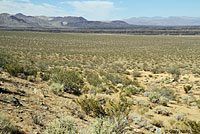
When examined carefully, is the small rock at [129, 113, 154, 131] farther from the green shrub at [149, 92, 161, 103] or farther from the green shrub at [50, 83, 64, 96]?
the green shrub at [50, 83, 64, 96]

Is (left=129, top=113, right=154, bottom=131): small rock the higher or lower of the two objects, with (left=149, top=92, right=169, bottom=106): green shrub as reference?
higher

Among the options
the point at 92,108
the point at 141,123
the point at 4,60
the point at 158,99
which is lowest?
the point at 158,99

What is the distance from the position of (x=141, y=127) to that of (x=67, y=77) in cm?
576

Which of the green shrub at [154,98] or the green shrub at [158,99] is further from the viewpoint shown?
the green shrub at [154,98]

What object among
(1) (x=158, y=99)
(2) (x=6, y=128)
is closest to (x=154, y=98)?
(1) (x=158, y=99)

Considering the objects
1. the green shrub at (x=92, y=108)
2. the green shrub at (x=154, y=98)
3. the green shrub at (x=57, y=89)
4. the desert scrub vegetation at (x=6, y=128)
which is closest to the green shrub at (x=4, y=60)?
the green shrub at (x=57, y=89)

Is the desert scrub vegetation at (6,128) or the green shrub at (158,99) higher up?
the desert scrub vegetation at (6,128)

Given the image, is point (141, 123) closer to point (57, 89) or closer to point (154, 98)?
point (154, 98)

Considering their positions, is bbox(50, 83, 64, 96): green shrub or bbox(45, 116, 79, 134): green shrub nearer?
bbox(45, 116, 79, 134): green shrub

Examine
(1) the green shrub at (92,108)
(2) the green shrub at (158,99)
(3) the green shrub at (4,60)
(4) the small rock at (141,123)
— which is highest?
(3) the green shrub at (4,60)

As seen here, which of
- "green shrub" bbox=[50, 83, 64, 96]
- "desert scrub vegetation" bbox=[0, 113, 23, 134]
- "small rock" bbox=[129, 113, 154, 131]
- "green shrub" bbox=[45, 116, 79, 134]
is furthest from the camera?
"green shrub" bbox=[50, 83, 64, 96]

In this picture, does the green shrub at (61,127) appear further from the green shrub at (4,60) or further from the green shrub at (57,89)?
the green shrub at (4,60)

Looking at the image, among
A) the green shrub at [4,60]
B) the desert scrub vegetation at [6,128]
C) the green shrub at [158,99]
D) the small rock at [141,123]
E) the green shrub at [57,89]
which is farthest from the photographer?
the green shrub at [4,60]

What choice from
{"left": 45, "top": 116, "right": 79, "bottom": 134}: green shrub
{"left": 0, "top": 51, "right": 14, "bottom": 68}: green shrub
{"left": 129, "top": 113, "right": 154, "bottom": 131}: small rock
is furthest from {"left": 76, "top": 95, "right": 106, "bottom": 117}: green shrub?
{"left": 0, "top": 51, "right": 14, "bottom": 68}: green shrub
